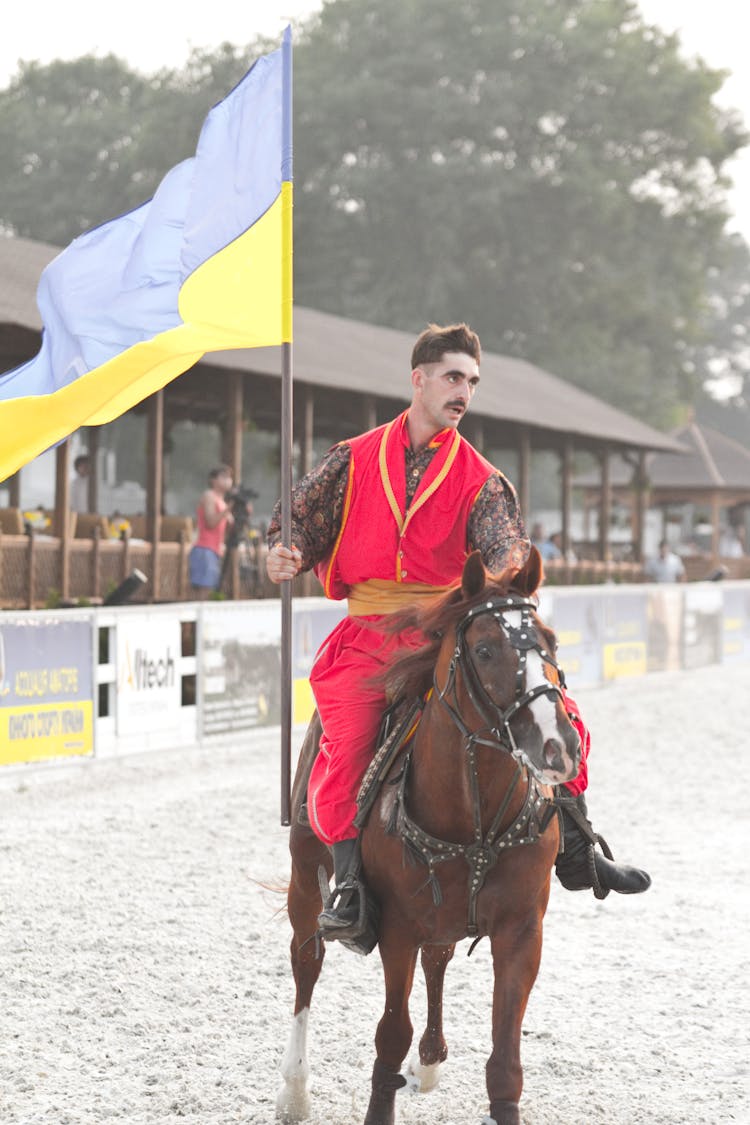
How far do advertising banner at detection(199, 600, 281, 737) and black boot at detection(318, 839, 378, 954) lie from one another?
8.01m

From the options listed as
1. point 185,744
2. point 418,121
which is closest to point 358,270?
point 418,121

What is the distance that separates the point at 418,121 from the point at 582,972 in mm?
45551

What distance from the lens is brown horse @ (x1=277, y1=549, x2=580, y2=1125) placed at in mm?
3479

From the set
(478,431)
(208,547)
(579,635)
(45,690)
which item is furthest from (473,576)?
(478,431)

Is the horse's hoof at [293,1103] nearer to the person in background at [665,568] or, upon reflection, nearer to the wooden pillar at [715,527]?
the person in background at [665,568]

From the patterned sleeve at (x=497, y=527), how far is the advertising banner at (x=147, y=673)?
7.42 meters

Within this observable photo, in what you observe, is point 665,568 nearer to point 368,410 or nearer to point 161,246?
point 368,410

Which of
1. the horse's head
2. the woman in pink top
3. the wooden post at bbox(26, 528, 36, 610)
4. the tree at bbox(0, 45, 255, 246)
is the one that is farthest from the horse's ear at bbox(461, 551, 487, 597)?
the tree at bbox(0, 45, 255, 246)

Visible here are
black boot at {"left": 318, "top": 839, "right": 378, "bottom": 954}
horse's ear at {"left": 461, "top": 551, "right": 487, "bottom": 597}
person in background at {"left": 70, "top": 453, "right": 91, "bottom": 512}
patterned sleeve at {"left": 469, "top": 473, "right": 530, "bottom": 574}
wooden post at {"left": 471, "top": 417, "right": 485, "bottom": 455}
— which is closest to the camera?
horse's ear at {"left": 461, "top": 551, "right": 487, "bottom": 597}

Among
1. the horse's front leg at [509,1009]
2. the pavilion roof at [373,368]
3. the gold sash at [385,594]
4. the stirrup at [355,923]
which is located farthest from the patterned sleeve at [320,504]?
the pavilion roof at [373,368]

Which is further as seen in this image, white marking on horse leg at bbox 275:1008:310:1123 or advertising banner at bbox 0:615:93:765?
advertising banner at bbox 0:615:93:765

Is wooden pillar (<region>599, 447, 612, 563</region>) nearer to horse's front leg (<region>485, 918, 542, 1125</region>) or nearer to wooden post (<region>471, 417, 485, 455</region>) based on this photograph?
wooden post (<region>471, 417, 485, 455</region>)

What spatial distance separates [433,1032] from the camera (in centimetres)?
446

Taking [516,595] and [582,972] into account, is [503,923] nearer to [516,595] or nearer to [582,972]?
[516,595]
